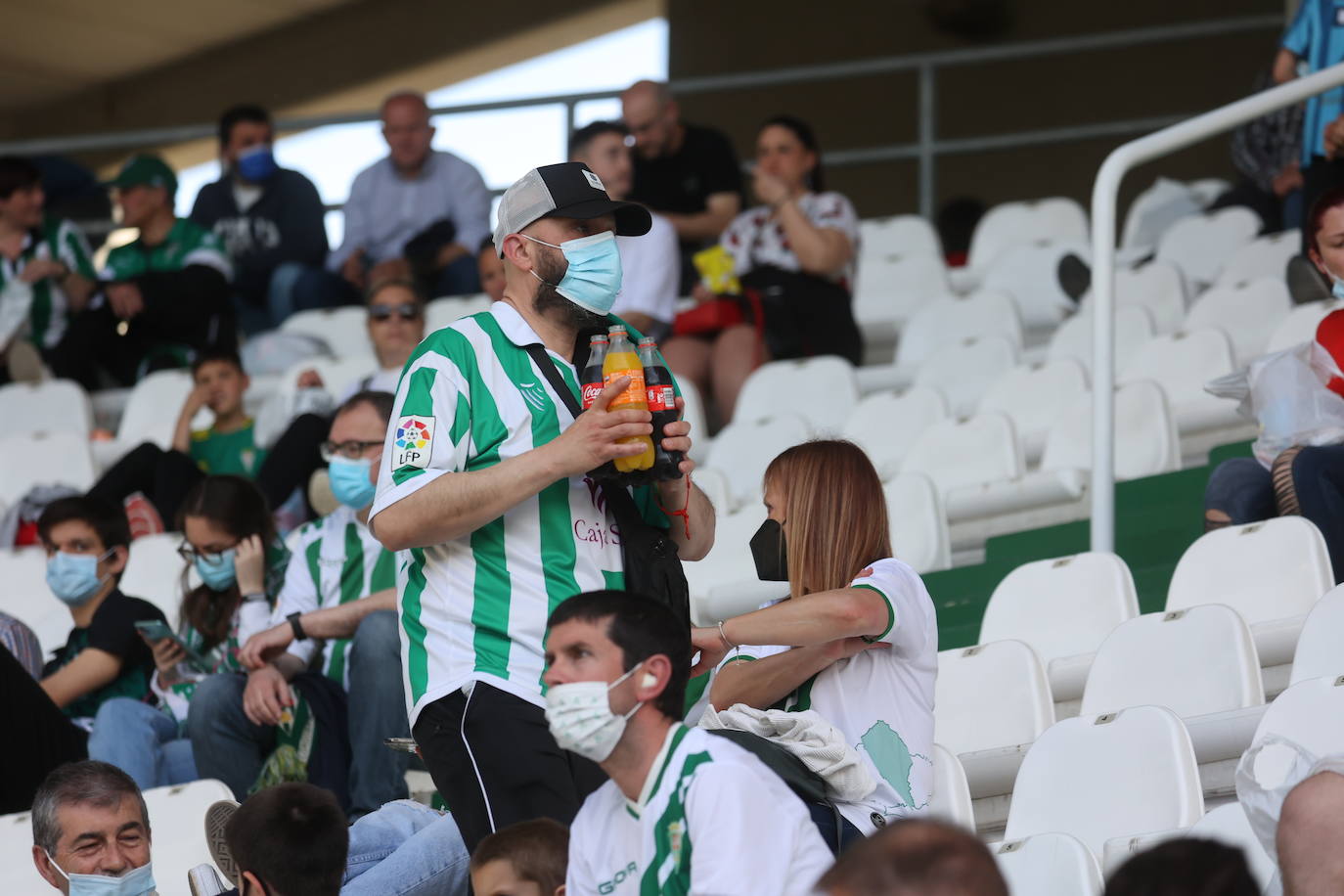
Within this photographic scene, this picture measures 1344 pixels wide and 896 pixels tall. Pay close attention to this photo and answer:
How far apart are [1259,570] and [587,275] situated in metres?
1.78

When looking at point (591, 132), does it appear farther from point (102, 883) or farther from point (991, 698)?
point (102, 883)

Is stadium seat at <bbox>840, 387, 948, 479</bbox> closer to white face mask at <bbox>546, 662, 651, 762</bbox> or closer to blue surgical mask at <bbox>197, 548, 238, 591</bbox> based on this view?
blue surgical mask at <bbox>197, 548, 238, 591</bbox>

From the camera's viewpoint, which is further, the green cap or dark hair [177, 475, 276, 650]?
the green cap

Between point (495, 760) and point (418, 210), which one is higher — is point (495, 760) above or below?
below

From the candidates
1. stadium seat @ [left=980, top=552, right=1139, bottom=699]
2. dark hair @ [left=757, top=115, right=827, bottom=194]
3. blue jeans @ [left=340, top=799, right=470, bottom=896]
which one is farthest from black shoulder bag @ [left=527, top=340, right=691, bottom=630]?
dark hair @ [left=757, top=115, right=827, bottom=194]

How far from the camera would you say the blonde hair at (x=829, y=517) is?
3090mm

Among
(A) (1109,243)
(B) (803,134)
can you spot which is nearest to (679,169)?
(B) (803,134)

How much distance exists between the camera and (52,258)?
773 centimetres

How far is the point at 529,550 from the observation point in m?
2.80

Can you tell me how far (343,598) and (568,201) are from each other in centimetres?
188

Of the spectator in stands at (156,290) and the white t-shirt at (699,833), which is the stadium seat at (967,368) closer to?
the spectator in stands at (156,290)

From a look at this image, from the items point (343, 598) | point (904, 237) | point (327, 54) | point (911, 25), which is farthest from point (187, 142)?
point (343, 598)

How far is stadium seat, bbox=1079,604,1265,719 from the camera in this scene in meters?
3.51

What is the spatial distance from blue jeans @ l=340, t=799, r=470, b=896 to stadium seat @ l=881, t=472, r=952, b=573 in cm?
177
